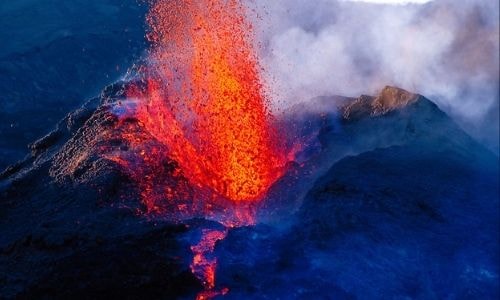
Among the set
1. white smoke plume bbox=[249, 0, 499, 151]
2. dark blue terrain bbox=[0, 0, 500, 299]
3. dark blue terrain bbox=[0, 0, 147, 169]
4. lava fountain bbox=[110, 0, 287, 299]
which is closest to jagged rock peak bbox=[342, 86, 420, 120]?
dark blue terrain bbox=[0, 0, 500, 299]

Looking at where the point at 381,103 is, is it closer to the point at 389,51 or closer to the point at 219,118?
the point at 389,51

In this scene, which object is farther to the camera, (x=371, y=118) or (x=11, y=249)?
(x=371, y=118)

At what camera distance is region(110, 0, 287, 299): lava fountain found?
7.43 metres

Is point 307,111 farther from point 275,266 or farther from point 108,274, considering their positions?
point 108,274

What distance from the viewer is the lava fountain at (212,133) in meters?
7.43

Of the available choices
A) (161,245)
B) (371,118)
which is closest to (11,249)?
(161,245)

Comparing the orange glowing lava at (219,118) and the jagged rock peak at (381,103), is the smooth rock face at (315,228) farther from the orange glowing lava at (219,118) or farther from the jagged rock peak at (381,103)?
the orange glowing lava at (219,118)

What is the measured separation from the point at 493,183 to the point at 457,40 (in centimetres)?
255

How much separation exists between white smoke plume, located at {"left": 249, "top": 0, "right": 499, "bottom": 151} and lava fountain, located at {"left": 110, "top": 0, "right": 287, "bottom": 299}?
1.53 meters

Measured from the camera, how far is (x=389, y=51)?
11266 millimetres

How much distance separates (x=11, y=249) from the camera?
6.74 meters

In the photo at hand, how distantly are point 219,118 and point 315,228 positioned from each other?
13.6ft

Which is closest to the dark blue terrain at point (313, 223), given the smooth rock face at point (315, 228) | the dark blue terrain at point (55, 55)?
the smooth rock face at point (315, 228)

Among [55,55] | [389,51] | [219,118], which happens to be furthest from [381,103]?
[55,55]
